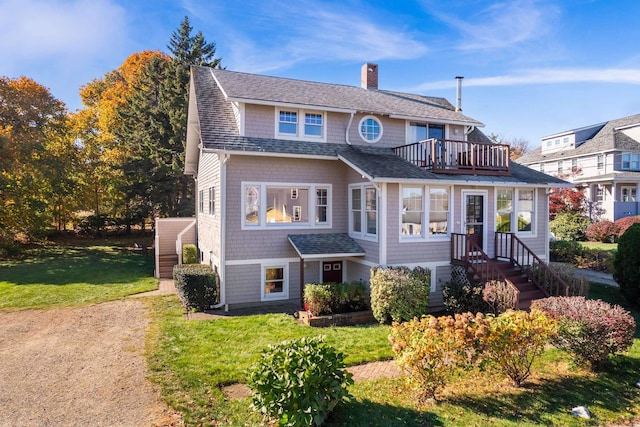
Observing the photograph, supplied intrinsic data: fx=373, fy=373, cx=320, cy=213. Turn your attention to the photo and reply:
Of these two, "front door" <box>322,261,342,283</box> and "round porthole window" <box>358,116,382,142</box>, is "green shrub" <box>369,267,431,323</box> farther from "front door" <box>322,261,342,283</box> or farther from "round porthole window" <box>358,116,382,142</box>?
"round porthole window" <box>358,116,382,142</box>

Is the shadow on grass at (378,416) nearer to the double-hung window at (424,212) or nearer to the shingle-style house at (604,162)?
the double-hung window at (424,212)

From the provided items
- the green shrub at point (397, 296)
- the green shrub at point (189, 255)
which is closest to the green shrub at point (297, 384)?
the green shrub at point (397, 296)

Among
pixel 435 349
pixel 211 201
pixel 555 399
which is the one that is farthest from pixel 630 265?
pixel 211 201

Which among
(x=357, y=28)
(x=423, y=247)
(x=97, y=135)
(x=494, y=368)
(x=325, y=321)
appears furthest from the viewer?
(x=97, y=135)

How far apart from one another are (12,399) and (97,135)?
31.4m

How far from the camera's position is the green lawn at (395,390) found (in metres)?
5.91

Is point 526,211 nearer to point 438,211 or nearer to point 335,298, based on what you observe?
point 438,211

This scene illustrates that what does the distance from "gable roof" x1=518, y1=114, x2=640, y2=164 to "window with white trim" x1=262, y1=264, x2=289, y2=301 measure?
112 ft

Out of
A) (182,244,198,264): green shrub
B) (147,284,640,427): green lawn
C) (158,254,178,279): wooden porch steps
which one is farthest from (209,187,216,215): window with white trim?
(147,284,640,427): green lawn

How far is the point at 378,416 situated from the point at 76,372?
634 cm

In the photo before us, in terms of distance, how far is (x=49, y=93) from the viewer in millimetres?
27938

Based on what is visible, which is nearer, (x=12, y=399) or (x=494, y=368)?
(x=12, y=399)

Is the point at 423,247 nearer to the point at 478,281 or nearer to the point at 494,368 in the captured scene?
the point at 478,281

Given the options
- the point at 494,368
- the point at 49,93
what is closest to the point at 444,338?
the point at 494,368
